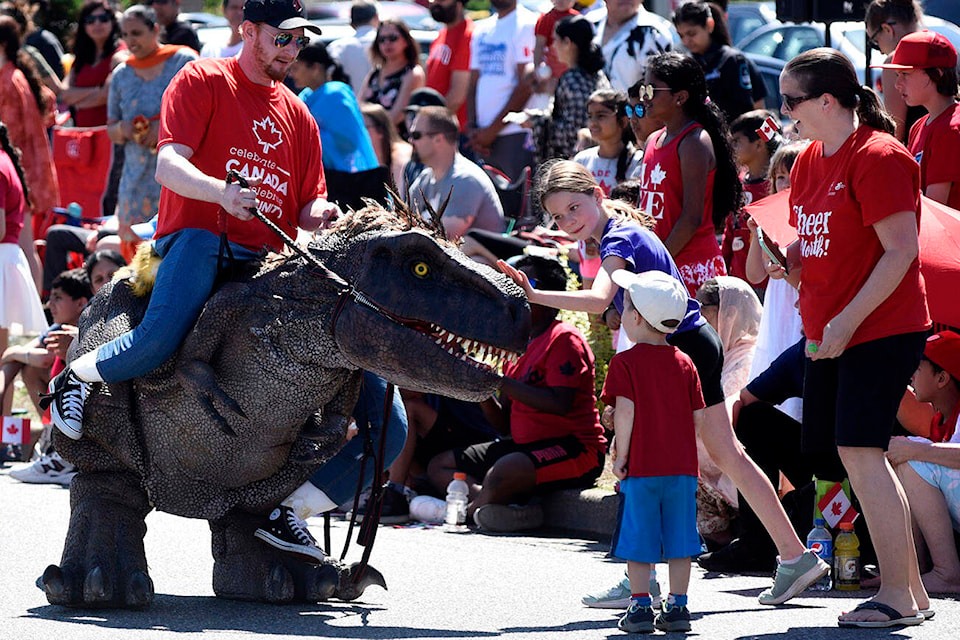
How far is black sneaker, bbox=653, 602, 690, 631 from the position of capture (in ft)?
18.8

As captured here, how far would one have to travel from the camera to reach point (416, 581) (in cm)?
692

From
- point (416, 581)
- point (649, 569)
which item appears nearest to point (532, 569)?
point (416, 581)

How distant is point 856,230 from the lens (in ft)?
19.1

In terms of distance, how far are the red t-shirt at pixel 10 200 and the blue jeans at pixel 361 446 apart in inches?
220

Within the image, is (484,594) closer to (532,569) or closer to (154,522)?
(532,569)

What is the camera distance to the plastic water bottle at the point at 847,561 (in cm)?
682

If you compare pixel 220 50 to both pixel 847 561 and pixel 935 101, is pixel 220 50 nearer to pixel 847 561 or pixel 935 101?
pixel 935 101

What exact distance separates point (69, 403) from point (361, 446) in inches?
49.6

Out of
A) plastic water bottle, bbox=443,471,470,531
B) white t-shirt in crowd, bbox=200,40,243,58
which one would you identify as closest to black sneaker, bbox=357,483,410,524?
plastic water bottle, bbox=443,471,470,531

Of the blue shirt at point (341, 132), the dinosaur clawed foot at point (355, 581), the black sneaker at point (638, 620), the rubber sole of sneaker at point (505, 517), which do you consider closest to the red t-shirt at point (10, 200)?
the blue shirt at point (341, 132)

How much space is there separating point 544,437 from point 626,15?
4.10 meters

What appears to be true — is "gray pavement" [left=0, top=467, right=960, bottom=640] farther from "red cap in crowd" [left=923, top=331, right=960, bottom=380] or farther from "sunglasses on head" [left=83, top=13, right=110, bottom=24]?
"sunglasses on head" [left=83, top=13, right=110, bottom=24]

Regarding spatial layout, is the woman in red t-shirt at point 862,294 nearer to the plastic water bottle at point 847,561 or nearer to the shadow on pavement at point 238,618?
the plastic water bottle at point 847,561

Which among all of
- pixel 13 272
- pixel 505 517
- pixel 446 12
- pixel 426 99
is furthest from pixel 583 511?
pixel 446 12
